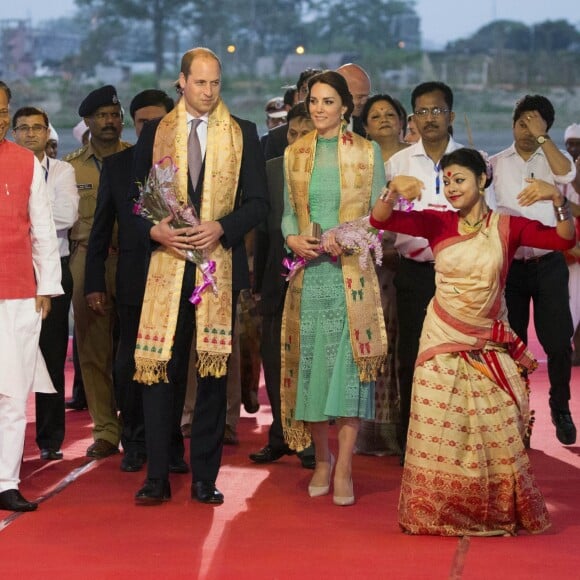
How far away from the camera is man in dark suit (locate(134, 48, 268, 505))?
5910 millimetres

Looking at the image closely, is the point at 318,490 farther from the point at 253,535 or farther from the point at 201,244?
the point at 201,244

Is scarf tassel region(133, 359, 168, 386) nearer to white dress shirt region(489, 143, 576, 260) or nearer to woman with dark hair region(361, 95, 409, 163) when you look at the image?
woman with dark hair region(361, 95, 409, 163)

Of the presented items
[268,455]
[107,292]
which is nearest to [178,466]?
[268,455]

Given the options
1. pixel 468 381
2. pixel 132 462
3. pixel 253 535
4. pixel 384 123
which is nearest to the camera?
pixel 253 535

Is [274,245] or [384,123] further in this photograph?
[384,123]

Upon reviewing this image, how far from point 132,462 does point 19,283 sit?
1.28 m

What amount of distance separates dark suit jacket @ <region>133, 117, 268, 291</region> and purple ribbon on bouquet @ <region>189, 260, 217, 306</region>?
13 cm

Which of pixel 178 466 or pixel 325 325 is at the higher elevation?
pixel 325 325

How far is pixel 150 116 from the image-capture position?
288 inches

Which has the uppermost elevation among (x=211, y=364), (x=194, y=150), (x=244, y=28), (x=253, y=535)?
(x=244, y=28)

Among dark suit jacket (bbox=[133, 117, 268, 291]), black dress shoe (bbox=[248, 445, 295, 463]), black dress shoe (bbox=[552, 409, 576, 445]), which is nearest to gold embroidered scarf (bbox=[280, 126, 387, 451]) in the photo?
dark suit jacket (bbox=[133, 117, 268, 291])

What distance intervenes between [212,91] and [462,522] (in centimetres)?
206

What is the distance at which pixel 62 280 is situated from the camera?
7070mm

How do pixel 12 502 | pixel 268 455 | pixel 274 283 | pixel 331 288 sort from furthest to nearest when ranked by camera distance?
pixel 268 455 < pixel 274 283 < pixel 331 288 < pixel 12 502
